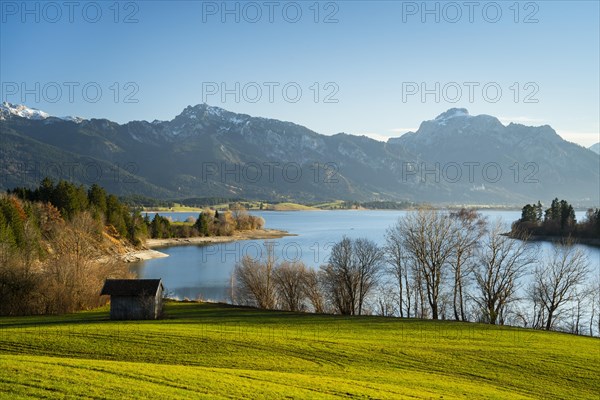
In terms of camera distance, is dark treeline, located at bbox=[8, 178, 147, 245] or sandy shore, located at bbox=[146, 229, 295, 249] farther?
sandy shore, located at bbox=[146, 229, 295, 249]

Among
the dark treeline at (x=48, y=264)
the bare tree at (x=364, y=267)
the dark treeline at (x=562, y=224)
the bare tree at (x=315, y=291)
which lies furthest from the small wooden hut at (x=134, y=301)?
the dark treeline at (x=562, y=224)

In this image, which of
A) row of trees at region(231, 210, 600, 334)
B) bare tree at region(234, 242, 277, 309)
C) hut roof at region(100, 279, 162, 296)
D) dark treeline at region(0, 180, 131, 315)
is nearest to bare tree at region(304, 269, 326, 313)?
row of trees at region(231, 210, 600, 334)

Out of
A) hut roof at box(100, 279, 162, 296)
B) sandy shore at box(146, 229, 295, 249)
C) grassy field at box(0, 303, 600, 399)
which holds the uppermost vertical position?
sandy shore at box(146, 229, 295, 249)

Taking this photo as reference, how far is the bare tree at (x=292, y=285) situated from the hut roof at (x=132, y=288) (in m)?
13.9

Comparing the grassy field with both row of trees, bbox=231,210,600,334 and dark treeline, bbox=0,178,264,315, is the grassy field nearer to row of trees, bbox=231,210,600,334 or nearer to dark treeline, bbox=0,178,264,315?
dark treeline, bbox=0,178,264,315

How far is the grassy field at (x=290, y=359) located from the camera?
55.1 ft

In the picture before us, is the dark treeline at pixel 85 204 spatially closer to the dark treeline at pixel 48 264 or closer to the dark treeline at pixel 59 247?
the dark treeline at pixel 59 247

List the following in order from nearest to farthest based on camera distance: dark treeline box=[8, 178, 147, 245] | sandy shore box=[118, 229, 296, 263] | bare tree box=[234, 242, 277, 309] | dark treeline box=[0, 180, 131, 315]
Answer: dark treeline box=[0, 180, 131, 315] < bare tree box=[234, 242, 277, 309] < dark treeline box=[8, 178, 147, 245] < sandy shore box=[118, 229, 296, 263]

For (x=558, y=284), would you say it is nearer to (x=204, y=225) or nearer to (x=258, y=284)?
(x=258, y=284)

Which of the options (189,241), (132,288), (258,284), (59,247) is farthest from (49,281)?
(189,241)

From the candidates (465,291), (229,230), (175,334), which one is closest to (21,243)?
(175,334)

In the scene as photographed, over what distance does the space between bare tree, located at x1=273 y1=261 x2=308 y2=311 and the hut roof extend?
13.9 metres

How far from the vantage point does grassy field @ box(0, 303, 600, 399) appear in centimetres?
1680

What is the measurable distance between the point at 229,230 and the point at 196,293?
83698mm
